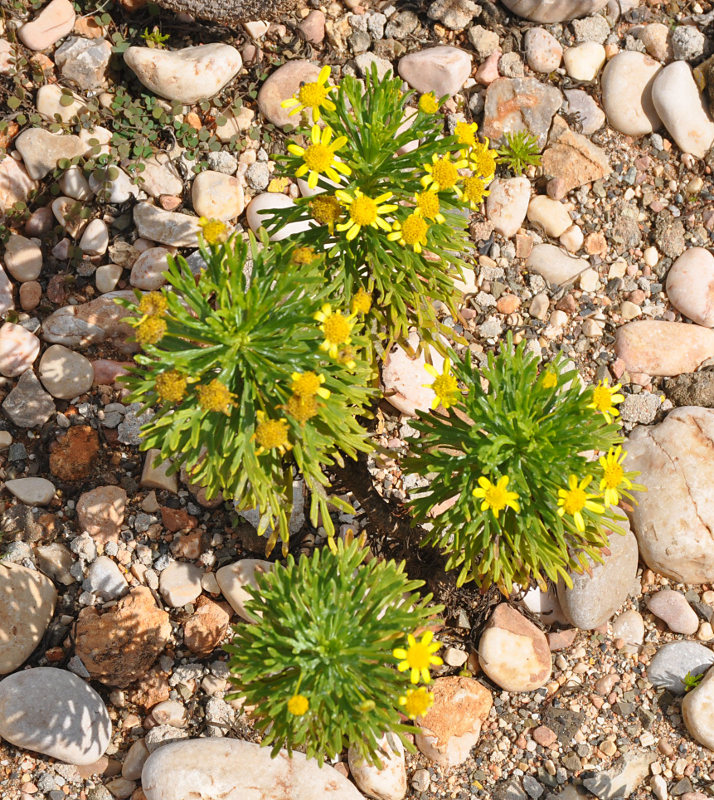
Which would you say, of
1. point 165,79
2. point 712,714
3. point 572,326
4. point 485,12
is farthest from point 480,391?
point 485,12

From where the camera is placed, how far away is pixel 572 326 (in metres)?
4.71

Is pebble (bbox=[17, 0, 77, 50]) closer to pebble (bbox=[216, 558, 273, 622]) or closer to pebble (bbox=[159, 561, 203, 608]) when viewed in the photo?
pebble (bbox=[159, 561, 203, 608])

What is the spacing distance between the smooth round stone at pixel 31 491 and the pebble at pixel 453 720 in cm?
201

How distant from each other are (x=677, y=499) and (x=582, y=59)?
2616 mm

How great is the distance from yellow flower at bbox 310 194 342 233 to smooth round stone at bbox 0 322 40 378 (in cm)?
179

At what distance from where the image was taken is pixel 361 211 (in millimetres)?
3061

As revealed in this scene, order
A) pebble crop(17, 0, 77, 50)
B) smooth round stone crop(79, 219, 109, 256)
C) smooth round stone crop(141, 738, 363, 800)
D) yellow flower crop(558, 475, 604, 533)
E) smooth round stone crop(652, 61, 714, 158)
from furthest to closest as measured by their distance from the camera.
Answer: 1. smooth round stone crop(652, 61, 714, 158)
2. pebble crop(17, 0, 77, 50)
3. smooth round stone crop(79, 219, 109, 256)
4. smooth round stone crop(141, 738, 363, 800)
5. yellow flower crop(558, 475, 604, 533)

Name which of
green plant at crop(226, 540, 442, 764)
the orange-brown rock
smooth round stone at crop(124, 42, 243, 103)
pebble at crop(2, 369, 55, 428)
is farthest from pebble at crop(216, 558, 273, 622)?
smooth round stone at crop(124, 42, 243, 103)

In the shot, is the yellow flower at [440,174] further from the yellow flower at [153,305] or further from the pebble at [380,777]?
the pebble at [380,777]

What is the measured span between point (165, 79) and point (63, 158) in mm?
666

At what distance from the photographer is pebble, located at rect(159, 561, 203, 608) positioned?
400 centimetres

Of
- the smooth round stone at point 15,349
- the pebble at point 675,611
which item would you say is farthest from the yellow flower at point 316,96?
the pebble at point 675,611

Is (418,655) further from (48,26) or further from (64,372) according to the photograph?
(48,26)

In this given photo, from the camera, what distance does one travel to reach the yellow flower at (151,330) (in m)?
2.71
